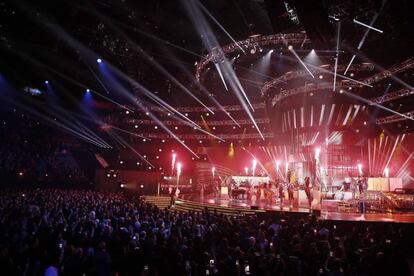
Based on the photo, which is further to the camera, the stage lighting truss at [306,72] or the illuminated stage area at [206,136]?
the stage lighting truss at [306,72]

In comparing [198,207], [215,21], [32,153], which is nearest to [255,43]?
[215,21]

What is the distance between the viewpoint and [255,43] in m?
16.6


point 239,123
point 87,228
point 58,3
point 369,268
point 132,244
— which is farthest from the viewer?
point 239,123

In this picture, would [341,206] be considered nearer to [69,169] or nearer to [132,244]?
[132,244]

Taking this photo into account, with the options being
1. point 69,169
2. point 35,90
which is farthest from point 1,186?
point 35,90

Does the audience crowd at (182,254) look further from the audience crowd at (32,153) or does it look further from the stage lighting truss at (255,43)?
the audience crowd at (32,153)

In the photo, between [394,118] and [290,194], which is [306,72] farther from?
[394,118]

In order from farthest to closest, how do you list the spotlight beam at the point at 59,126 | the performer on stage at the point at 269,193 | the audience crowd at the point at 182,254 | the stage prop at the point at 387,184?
1. the spotlight beam at the point at 59,126
2. the stage prop at the point at 387,184
3. the performer on stage at the point at 269,193
4. the audience crowd at the point at 182,254

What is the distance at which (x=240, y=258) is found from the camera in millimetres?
6418

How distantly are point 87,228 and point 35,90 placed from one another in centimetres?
2649

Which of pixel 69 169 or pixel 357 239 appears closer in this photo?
pixel 357 239

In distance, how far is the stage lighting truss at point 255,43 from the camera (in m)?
15.6

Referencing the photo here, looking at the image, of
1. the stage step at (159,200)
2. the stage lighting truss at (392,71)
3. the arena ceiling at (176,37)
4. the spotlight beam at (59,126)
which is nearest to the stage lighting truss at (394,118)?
the arena ceiling at (176,37)

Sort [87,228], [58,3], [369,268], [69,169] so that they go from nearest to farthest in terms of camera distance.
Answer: [369,268]
[87,228]
[58,3]
[69,169]
